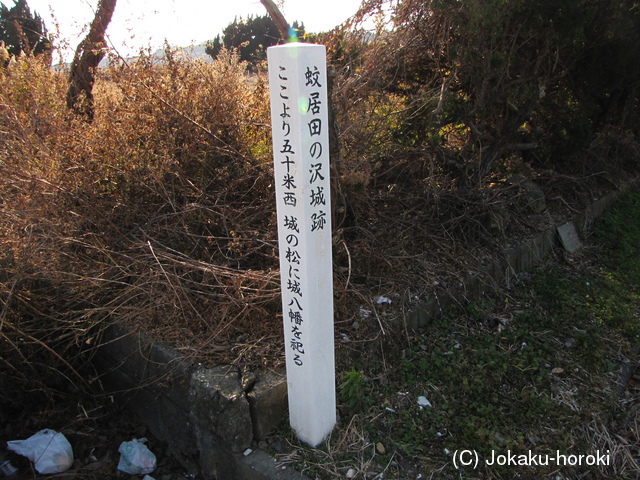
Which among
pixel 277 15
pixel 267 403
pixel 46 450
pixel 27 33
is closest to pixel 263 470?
pixel 267 403

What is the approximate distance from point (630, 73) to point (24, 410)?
6.75 metres

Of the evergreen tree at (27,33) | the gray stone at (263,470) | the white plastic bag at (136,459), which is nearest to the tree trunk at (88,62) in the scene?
the evergreen tree at (27,33)

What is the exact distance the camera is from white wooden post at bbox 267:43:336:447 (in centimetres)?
202

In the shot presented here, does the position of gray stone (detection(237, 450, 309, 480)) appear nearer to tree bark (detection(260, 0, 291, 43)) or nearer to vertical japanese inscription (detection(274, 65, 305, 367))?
vertical japanese inscription (detection(274, 65, 305, 367))

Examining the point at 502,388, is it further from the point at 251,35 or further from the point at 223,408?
the point at 251,35

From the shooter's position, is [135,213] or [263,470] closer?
[263,470]

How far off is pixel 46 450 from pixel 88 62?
12.0 ft

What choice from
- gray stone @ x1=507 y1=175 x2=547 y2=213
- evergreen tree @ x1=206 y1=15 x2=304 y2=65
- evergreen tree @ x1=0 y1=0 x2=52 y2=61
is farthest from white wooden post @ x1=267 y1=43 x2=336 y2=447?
gray stone @ x1=507 y1=175 x2=547 y2=213

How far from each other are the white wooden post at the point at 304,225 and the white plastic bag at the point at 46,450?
1455mm

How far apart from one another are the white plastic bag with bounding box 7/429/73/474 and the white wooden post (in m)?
1.45

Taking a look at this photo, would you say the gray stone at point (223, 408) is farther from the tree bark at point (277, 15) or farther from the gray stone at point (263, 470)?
the tree bark at point (277, 15)

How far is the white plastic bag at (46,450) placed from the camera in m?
2.78

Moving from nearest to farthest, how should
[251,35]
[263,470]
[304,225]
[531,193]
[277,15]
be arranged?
[304,225], [263,470], [277,15], [531,193], [251,35]

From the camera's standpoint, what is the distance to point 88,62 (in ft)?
15.6
